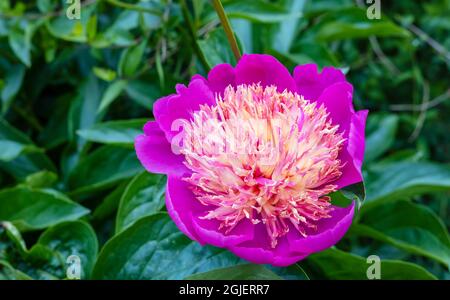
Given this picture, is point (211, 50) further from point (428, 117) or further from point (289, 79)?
point (428, 117)

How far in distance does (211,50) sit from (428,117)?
721 millimetres

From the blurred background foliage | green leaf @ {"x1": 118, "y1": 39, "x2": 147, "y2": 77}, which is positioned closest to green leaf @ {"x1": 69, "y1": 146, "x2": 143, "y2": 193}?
the blurred background foliage

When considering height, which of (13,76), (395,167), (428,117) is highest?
(13,76)

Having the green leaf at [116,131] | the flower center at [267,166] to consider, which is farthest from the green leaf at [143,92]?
the flower center at [267,166]

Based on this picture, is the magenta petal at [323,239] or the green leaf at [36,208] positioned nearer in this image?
the magenta petal at [323,239]

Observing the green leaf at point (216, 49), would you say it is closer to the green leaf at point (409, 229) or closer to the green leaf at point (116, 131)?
the green leaf at point (116, 131)

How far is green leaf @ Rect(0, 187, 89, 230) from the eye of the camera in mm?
888

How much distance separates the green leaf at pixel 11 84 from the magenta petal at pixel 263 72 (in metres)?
0.49

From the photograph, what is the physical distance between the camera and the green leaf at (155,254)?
0.77 m

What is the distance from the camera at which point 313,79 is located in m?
0.74

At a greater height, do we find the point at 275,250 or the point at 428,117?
the point at 275,250

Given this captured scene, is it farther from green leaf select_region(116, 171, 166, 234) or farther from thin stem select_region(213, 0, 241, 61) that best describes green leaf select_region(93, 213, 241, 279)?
thin stem select_region(213, 0, 241, 61)

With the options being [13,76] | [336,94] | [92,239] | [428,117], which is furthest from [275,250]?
[428,117]
